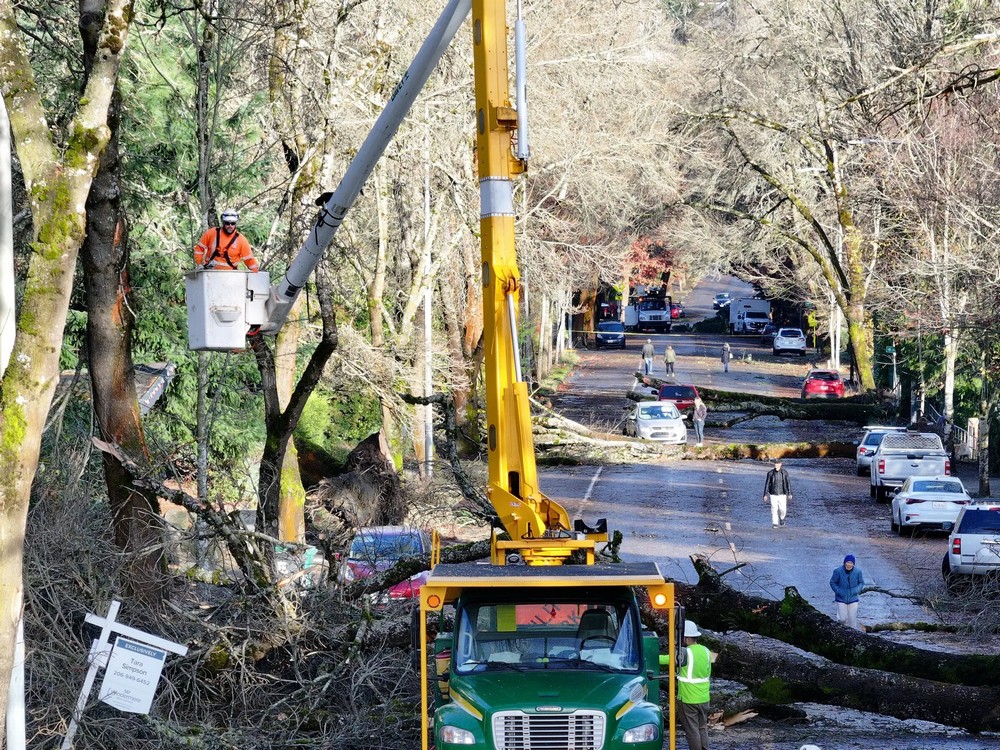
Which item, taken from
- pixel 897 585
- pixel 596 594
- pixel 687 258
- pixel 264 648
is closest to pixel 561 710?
pixel 596 594

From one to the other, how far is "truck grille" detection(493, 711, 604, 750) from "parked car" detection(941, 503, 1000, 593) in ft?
43.0

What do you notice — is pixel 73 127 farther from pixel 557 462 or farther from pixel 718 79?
pixel 718 79

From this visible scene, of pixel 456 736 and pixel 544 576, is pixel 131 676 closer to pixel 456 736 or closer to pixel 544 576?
pixel 456 736

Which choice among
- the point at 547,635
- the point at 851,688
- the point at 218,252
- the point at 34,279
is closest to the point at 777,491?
the point at 851,688

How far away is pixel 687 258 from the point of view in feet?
218

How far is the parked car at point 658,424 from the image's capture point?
44562mm

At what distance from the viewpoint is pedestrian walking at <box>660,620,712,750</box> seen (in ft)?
41.9

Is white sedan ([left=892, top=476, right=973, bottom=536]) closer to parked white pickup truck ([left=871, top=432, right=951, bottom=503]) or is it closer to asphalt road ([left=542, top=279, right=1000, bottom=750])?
asphalt road ([left=542, top=279, right=1000, bottom=750])

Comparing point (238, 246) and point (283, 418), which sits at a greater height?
point (238, 246)

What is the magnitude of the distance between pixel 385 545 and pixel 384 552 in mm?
1003

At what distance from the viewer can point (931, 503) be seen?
3030cm

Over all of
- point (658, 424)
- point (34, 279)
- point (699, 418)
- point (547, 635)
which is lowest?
point (658, 424)

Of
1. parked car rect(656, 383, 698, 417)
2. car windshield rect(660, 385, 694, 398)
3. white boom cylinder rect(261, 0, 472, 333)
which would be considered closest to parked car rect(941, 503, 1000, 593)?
white boom cylinder rect(261, 0, 472, 333)

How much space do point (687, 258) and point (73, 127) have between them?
57.2 metres
